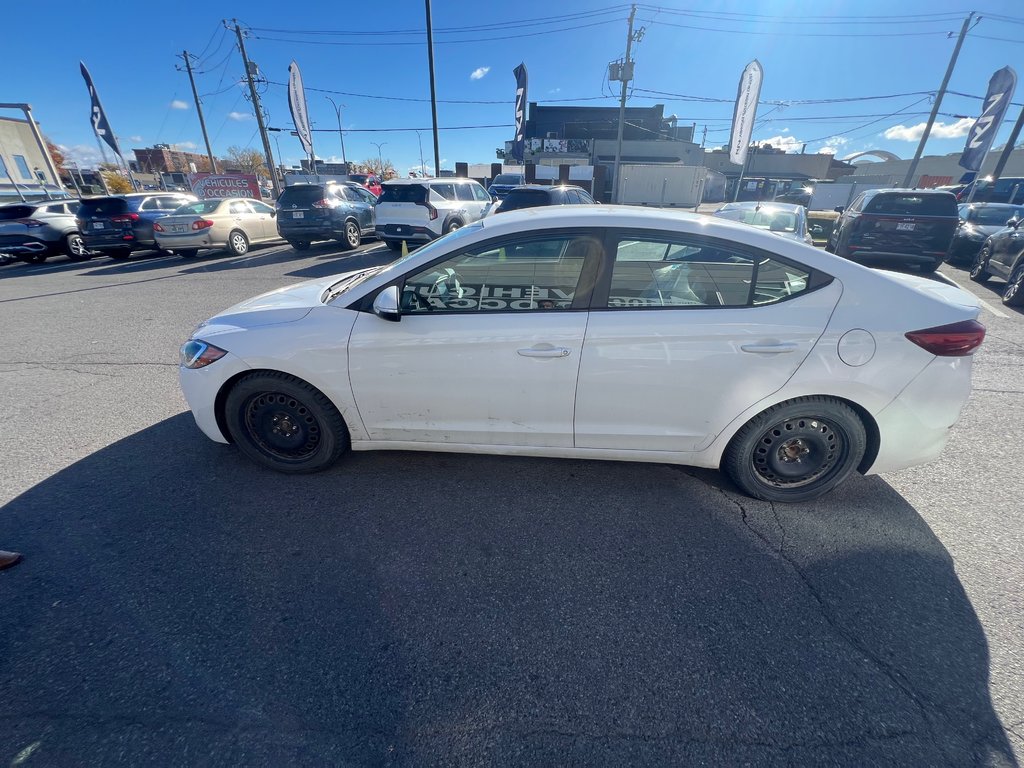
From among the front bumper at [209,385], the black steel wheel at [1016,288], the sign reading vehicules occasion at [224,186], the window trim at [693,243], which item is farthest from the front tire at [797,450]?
the sign reading vehicules occasion at [224,186]

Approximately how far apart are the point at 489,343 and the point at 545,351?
1.03 ft

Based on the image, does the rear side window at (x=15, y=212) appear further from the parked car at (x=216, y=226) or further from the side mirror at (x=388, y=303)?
the side mirror at (x=388, y=303)

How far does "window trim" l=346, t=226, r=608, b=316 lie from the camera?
2400 mm

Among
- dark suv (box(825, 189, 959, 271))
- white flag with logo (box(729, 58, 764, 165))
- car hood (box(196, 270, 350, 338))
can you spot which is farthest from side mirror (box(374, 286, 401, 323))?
white flag with logo (box(729, 58, 764, 165))

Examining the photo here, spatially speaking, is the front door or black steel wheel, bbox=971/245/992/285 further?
black steel wheel, bbox=971/245/992/285

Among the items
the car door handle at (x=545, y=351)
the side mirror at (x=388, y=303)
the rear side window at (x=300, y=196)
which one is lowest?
the car door handle at (x=545, y=351)

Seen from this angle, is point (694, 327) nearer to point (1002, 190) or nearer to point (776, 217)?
point (776, 217)

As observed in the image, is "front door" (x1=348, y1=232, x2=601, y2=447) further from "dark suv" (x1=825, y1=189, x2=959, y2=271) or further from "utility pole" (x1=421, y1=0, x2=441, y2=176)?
"utility pole" (x1=421, y1=0, x2=441, y2=176)

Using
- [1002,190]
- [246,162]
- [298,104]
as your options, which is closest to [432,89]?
[298,104]

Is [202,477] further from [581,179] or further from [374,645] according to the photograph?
[581,179]

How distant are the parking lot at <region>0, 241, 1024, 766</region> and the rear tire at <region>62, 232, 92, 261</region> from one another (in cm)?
1214

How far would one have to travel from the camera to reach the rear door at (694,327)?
2.28 metres

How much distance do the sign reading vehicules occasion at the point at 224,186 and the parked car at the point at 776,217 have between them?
74.8 ft

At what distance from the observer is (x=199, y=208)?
1177 cm
